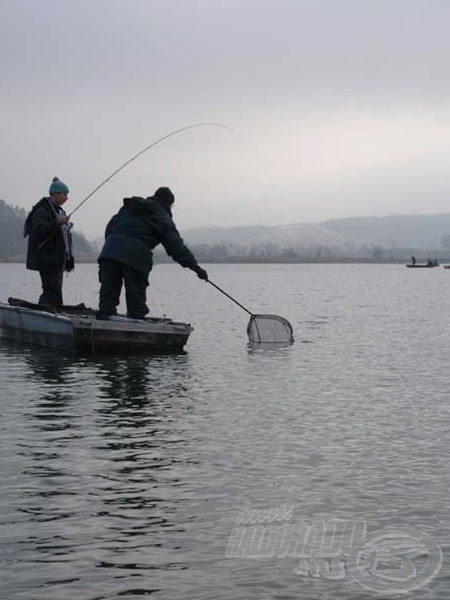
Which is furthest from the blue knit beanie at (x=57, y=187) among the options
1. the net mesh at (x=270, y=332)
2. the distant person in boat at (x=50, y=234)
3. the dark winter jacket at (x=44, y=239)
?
the net mesh at (x=270, y=332)

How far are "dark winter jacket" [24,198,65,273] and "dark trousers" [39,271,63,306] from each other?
0.68 ft

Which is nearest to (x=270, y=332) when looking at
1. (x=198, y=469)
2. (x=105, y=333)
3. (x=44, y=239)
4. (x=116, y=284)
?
(x=116, y=284)

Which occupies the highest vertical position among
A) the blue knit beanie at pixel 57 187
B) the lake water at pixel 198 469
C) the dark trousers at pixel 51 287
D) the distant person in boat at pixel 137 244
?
the blue knit beanie at pixel 57 187

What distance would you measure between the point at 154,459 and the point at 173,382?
604 cm

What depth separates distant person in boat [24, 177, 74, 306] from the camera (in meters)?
18.5

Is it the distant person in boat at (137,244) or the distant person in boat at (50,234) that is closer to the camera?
the distant person in boat at (137,244)

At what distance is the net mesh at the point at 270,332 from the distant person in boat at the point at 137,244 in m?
4.98

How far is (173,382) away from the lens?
15281mm

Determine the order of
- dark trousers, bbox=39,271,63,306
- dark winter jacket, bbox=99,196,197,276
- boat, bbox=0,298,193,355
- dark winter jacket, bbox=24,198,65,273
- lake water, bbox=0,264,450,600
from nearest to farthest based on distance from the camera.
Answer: lake water, bbox=0,264,450,600
dark winter jacket, bbox=99,196,197,276
boat, bbox=0,298,193,355
dark winter jacket, bbox=24,198,65,273
dark trousers, bbox=39,271,63,306

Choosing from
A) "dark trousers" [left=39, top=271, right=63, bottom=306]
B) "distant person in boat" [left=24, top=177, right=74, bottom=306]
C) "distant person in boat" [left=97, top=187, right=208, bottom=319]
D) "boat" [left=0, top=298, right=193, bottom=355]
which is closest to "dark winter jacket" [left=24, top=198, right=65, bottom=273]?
"distant person in boat" [left=24, top=177, right=74, bottom=306]

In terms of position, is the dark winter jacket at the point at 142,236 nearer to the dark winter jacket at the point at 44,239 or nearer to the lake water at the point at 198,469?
the dark winter jacket at the point at 44,239

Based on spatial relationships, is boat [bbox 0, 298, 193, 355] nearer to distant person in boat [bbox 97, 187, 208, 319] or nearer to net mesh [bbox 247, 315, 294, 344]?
distant person in boat [bbox 97, 187, 208, 319]

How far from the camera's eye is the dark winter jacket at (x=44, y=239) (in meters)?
18.4

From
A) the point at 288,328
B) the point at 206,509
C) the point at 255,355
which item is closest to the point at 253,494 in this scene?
the point at 206,509
